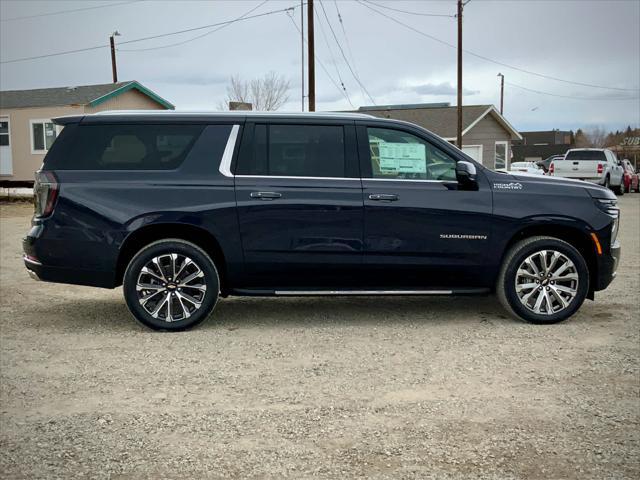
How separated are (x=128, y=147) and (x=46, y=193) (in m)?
0.82

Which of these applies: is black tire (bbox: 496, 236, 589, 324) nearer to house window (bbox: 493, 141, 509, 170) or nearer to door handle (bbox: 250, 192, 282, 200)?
door handle (bbox: 250, 192, 282, 200)

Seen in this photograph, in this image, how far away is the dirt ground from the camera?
358 centimetres

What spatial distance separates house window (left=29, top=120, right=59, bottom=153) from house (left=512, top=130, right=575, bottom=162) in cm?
6913

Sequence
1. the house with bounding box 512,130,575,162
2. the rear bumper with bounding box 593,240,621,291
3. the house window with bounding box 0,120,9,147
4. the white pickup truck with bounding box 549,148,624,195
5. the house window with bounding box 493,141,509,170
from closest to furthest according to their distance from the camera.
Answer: the rear bumper with bounding box 593,240,621,291
the white pickup truck with bounding box 549,148,624,195
the house window with bounding box 0,120,9,147
the house window with bounding box 493,141,509,170
the house with bounding box 512,130,575,162

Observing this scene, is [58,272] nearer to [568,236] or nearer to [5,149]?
[568,236]

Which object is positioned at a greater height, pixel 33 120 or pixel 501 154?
pixel 33 120

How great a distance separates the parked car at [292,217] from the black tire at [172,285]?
0.04 feet

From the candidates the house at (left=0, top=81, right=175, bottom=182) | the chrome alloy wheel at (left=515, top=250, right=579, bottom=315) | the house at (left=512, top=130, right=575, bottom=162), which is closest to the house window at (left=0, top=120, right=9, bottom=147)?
the house at (left=0, top=81, right=175, bottom=182)

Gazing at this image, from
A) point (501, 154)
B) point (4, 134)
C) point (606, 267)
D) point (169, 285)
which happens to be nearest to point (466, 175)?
point (606, 267)

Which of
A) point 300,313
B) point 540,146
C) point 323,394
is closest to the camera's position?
point 323,394

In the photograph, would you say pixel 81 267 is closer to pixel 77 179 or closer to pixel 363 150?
pixel 77 179

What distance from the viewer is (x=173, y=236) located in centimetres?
650

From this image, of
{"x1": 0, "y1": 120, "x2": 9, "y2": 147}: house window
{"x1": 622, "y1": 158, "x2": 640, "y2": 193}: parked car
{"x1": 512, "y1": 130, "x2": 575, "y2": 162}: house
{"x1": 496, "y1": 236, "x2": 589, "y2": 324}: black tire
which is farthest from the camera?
{"x1": 512, "y1": 130, "x2": 575, "y2": 162}: house

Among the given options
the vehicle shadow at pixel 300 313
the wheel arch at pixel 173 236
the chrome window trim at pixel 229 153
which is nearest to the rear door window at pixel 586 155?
the vehicle shadow at pixel 300 313
